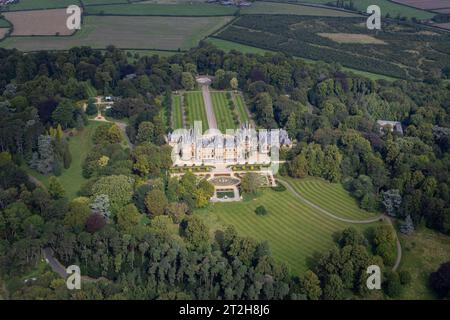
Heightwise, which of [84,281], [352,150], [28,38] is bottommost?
[84,281]

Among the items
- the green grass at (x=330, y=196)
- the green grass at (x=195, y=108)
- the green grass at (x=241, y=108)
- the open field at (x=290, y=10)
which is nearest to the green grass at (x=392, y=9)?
the open field at (x=290, y=10)

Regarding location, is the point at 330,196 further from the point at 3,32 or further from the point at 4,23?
the point at 4,23

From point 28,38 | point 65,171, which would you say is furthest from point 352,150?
point 28,38

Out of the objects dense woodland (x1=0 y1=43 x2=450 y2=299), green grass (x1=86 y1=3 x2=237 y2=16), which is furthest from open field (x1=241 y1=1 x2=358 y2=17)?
dense woodland (x1=0 y1=43 x2=450 y2=299)

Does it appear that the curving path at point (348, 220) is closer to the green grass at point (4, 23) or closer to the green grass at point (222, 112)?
the green grass at point (222, 112)

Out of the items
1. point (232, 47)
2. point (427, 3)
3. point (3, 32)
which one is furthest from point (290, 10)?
point (3, 32)

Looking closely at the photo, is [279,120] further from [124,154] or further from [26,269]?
[26,269]
